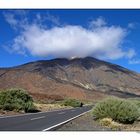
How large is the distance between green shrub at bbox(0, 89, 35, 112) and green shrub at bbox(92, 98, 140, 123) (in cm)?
1402

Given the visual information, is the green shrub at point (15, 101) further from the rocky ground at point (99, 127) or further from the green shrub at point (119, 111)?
the rocky ground at point (99, 127)

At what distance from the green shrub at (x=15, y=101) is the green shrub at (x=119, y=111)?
1402cm

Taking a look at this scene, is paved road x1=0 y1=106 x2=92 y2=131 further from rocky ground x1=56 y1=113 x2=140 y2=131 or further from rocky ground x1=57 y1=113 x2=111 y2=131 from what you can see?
rocky ground x1=56 y1=113 x2=140 y2=131

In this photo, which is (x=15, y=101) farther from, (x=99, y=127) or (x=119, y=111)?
(x=99, y=127)

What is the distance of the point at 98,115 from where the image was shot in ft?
90.5

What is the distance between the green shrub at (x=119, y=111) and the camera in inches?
1008

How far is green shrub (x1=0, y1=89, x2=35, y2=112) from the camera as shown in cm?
3844

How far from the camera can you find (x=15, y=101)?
3962 centimetres

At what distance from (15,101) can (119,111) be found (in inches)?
650

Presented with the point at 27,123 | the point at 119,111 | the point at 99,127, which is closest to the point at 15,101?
the point at 119,111
